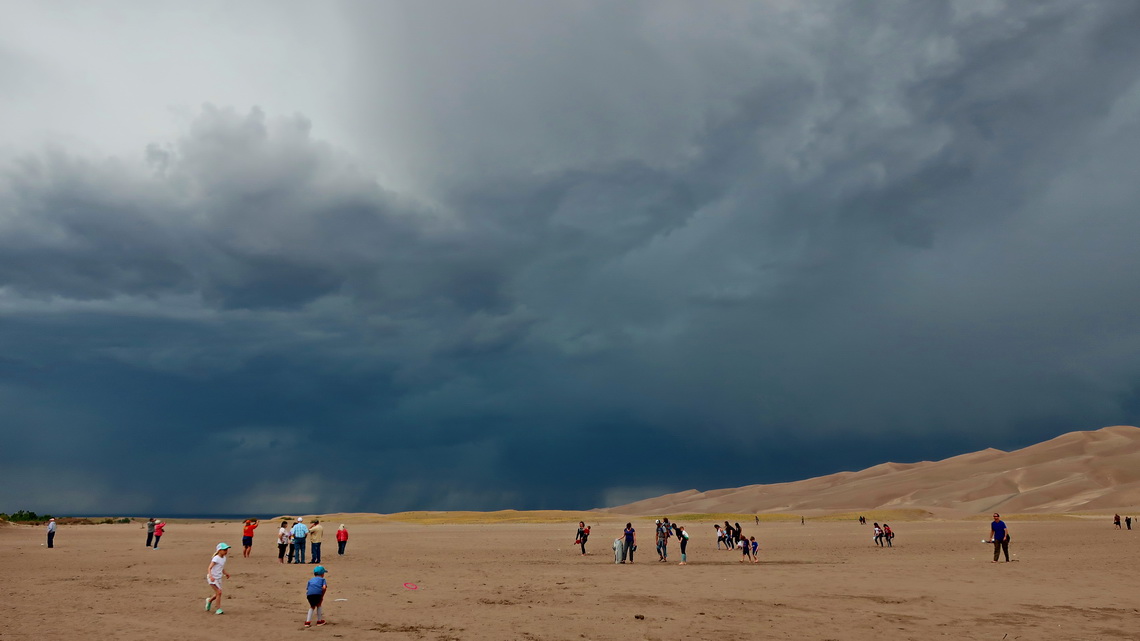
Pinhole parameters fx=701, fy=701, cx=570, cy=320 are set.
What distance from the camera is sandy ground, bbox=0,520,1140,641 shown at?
15539 millimetres

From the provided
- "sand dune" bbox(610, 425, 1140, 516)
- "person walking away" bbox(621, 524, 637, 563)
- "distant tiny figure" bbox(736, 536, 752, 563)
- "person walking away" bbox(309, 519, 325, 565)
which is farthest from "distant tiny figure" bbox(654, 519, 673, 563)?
"sand dune" bbox(610, 425, 1140, 516)

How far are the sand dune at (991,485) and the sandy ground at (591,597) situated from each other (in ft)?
321

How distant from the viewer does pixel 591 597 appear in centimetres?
2025

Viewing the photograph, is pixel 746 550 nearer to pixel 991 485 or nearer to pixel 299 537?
pixel 299 537

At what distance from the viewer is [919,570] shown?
27000 millimetres

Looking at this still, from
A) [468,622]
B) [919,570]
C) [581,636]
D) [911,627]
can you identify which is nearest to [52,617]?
[468,622]

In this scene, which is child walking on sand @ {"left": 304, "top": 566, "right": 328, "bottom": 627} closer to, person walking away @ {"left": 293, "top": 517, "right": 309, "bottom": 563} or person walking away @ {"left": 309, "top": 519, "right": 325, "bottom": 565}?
person walking away @ {"left": 309, "top": 519, "right": 325, "bottom": 565}

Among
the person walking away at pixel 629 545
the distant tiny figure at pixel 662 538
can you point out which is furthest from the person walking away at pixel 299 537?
the distant tiny figure at pixel 662 538

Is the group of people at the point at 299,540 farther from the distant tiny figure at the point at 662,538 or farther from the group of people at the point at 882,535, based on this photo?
the group of people at the point at 882,535

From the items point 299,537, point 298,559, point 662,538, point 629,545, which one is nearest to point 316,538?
point 299,537

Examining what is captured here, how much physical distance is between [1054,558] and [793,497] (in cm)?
14850

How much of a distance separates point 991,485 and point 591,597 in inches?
5651

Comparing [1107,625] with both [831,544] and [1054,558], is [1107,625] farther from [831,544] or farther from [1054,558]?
[831,544]

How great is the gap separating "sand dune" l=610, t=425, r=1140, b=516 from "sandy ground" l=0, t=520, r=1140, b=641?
321ft
